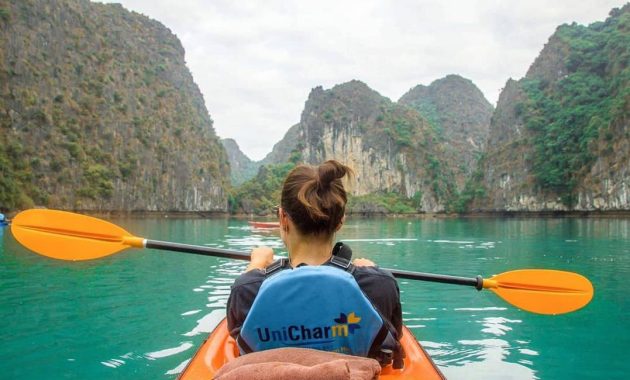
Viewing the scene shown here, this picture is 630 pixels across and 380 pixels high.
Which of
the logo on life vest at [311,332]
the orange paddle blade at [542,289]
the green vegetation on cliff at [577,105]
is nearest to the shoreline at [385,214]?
the green vegetation on cliff at [577,105]

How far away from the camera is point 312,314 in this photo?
1614 mm

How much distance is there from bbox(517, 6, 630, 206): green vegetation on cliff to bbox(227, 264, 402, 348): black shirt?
56422 millimetres

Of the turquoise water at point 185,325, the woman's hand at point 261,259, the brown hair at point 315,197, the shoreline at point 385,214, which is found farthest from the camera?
the shoreline at point 385,214

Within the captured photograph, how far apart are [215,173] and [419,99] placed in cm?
9210

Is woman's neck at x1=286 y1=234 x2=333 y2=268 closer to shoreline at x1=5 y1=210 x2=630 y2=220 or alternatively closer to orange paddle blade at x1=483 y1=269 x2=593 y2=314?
orange paddle blade at x1=483 y1=269 x2=593 y2=314

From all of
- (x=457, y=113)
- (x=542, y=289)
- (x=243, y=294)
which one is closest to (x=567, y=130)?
(x=542, y=289)

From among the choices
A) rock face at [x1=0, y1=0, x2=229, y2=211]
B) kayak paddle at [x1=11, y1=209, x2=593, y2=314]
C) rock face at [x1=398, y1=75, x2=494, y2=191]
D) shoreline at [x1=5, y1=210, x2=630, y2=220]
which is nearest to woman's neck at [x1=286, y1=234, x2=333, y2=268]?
kayak paddle at [x1=11, y1=209, x2=593, y2=314]

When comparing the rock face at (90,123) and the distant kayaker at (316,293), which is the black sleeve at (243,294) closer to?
the distant kayaker at (316,293)

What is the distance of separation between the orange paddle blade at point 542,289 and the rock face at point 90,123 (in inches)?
1494

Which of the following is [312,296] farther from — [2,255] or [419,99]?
[419,99]

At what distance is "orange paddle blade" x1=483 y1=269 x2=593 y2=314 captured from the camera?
3715 millimetres

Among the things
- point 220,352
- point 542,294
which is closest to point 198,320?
point 220,352

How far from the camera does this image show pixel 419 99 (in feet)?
506

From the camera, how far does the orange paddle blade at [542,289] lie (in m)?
3.71
